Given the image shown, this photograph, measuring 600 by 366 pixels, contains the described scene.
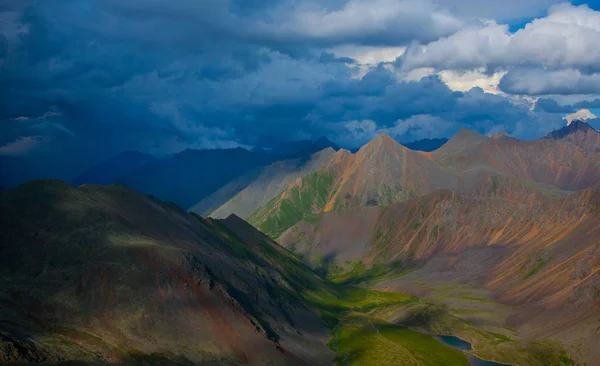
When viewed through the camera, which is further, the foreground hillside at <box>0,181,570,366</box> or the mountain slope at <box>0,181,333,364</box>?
the mountain slope at <box>0,181,333,364</box>

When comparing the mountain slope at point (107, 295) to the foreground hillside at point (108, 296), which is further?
the mountain slope at point (107, 295)

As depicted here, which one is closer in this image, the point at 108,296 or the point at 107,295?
the point at 108,296

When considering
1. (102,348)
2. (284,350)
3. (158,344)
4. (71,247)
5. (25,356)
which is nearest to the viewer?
(25,356)

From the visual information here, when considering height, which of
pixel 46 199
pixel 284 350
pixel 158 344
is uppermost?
pixel 46 199

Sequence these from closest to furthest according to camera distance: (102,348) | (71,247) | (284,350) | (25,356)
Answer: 1. (25,356)
2. (102,348)
3. (71,247)
4. (284,350)

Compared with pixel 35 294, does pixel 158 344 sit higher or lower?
lower

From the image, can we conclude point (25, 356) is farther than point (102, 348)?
No

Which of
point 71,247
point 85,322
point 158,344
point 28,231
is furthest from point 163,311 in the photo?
point 28,231

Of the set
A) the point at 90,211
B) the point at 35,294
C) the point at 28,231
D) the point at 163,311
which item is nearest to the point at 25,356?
the point at 35,294

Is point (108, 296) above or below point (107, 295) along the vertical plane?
below

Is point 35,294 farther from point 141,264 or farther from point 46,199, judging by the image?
point 46,199
